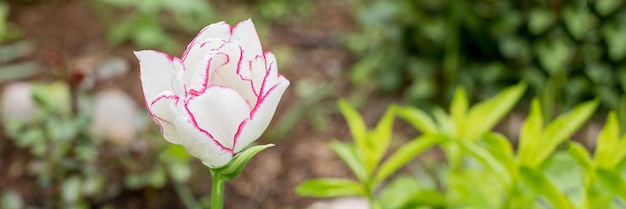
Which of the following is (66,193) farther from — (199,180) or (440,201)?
(440,201)

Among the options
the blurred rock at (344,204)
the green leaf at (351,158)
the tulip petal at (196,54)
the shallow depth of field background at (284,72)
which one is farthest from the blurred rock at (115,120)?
the tulip petal at (196,54)

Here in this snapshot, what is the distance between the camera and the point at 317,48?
2965mm

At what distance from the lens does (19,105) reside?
230 centimetres

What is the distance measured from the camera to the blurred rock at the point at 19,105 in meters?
2.26

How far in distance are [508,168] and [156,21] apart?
175cm

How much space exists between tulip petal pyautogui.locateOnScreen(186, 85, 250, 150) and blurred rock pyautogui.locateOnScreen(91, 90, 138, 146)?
49.7 inches

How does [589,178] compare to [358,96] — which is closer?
[589,178]

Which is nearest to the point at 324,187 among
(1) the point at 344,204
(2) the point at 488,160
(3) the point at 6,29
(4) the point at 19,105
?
(2) the point at 488,160

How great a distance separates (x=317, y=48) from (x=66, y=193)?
1.15m

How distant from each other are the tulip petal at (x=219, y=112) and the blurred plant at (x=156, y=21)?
1.67 meters

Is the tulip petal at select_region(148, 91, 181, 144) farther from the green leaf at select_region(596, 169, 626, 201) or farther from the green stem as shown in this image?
the green leaf at select_region(596, 169, 626, 201)

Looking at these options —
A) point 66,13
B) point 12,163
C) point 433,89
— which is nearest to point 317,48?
point 433,89

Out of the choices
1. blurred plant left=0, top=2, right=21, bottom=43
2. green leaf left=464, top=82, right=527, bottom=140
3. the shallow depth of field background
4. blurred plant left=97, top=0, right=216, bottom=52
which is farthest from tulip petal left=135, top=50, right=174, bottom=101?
blurred plant left=0, top=2, right=21, bottom=43

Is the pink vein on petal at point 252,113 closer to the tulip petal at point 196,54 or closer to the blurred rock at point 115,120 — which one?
the tulip petal at point 196,54
